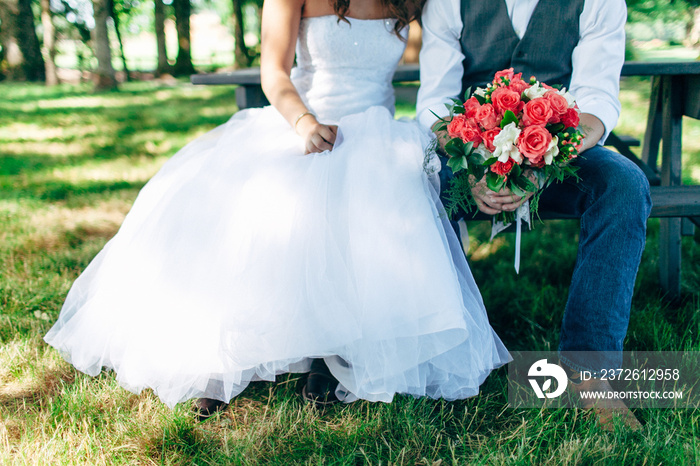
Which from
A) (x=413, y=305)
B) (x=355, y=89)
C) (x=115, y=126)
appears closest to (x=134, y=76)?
(x=115, y=126)

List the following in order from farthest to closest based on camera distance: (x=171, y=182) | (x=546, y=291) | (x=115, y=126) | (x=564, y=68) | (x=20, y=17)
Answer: (x=20, y=17)
(x=115, y=126)
(x=546, y=291)
(x=564, y=68)
(x=171, y=182)

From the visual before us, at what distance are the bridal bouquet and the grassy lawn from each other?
771 millimetres

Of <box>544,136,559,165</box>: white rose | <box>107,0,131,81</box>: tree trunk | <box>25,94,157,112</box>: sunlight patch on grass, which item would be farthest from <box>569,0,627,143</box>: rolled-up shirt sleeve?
<box>107,0,131,81</box>: tree trunk

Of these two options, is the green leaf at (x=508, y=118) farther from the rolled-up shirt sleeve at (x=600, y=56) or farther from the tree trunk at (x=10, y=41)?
the tree trunk at (x=10, y=41)

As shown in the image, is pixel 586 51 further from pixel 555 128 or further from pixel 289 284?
pixel 289 284

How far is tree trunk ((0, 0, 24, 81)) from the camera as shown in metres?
14.5

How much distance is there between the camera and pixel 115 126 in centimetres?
729

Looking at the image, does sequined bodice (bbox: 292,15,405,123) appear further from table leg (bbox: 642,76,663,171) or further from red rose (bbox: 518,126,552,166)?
table leg (bbox: 642,76,663,171)

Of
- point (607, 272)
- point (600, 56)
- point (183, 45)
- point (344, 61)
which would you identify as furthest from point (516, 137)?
point (183, 45)

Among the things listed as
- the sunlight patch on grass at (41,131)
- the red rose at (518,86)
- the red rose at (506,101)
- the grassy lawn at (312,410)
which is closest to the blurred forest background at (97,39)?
the sunlight patch on grass at (41,131)

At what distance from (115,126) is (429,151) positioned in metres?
6.39

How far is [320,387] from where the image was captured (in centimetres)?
206

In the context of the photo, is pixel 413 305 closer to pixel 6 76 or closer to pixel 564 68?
pixel 564 68
